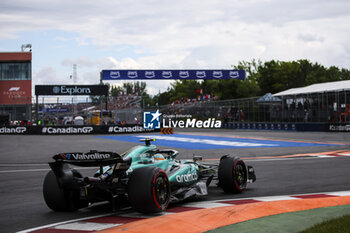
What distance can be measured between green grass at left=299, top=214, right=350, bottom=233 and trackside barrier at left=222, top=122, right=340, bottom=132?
3214 centimetres

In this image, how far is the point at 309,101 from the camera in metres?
42.2

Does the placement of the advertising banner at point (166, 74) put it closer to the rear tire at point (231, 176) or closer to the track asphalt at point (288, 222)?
the rear tire at point (231, 176)

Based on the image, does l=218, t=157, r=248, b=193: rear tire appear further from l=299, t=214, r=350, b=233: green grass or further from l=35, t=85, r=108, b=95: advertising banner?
l=35, t=85, r=108, b=95: advertising banner

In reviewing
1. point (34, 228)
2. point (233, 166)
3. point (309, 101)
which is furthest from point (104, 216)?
point (309, 101)

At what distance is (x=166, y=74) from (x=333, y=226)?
4554cm

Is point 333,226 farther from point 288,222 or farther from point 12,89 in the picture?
point 12,89

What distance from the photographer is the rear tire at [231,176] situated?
877 cm

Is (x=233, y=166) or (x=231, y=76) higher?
(x=231, y=76)

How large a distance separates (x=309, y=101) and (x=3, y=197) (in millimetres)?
36482

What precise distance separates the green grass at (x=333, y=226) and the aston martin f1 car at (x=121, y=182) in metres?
2.26

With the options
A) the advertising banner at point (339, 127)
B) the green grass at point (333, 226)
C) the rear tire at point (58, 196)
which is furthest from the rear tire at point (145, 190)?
the advertising banner at point (339, 127)

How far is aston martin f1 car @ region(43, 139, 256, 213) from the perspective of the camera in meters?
6.79

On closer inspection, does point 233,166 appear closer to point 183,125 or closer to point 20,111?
point 20,111

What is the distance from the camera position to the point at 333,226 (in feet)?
18.5
